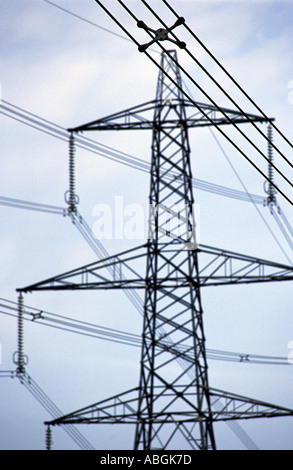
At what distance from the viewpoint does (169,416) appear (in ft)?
74.6

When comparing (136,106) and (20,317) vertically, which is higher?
(136,106)

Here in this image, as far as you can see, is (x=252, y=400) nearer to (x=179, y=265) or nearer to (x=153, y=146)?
(x=179, y=265)

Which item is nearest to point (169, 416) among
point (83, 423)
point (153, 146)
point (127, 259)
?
point (83, 423)

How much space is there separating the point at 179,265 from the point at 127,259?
127 centimetres
